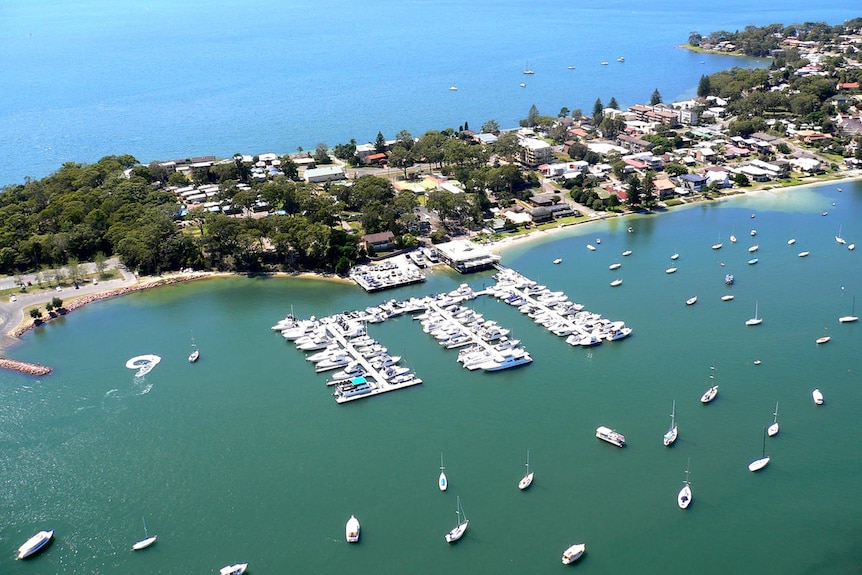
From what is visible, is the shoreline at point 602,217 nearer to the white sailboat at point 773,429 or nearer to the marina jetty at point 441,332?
the marina jetty at point 441,332

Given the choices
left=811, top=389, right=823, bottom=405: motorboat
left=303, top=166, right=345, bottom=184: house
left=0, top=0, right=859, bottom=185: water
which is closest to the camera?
left=811, top=389, right=823, bottom=405: motorboat

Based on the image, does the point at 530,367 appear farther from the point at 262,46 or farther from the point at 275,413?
the point at 262,46

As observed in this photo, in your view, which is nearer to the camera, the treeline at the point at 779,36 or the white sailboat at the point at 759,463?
the white sailboat at the point at 759,463

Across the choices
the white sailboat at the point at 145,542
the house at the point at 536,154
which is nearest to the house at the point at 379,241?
the house at the point at 536,154

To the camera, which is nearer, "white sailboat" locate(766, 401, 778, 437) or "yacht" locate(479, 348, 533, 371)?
"white sailboat" locate(766, 401, 778, 437)

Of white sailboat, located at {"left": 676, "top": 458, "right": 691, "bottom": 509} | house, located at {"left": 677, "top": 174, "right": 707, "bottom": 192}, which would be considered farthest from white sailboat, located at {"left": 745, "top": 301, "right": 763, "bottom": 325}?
house, located at {"left": 677, "top": 174, "right": 707, "bottom": 192}

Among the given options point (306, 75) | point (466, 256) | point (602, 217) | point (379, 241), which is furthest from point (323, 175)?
point (306, 75)

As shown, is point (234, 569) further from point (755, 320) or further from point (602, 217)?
point (602, 217)

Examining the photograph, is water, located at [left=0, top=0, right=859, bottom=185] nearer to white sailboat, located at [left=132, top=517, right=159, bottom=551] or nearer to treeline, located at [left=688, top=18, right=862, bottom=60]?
treeline, located at [left=688, top=18, right=862, bottom=60]
